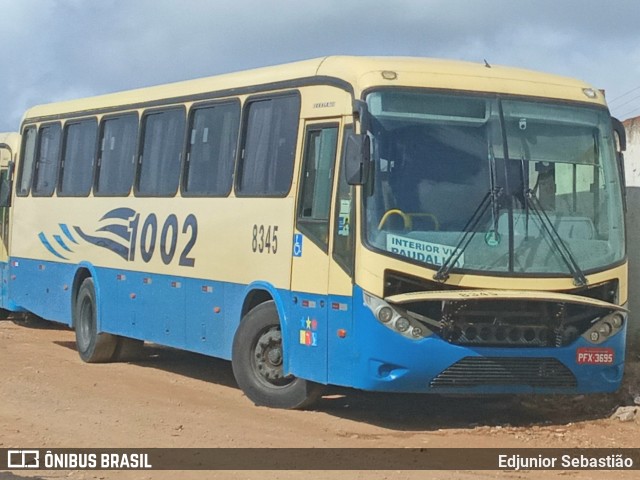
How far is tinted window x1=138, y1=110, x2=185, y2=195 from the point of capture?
594 inches

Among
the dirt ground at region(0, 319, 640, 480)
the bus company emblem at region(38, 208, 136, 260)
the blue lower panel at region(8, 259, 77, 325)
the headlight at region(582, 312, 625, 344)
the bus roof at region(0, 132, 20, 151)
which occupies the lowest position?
the dirt ground at region(0, 319, 640, 480)

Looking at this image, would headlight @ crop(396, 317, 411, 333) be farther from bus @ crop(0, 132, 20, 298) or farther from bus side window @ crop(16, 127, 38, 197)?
bus @ crop(0, 132, 20, 298)

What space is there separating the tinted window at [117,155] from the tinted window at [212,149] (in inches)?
66.9

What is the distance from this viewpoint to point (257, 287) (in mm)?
13016

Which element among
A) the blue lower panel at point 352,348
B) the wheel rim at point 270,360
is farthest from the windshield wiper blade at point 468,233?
the wheel rim at point 270,360

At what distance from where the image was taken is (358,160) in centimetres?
1104

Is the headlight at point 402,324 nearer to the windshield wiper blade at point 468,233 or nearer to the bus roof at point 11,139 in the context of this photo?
the windshield wiper blade at point 468,233

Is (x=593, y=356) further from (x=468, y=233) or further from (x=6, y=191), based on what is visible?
(x=6, y=191)

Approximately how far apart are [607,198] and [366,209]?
2.34 meters

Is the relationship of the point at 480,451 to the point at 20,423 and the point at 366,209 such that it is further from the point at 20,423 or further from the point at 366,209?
the point at 20,423

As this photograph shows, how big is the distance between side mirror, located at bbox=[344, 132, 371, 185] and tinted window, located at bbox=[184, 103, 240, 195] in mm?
2886

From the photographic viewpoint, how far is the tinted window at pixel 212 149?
13891 mm

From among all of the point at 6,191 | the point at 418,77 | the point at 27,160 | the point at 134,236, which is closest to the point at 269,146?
the point at 418,77

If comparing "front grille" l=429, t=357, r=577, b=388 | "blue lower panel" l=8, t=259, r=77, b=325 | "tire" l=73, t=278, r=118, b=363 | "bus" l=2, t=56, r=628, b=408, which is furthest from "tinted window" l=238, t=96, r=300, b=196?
"blue lower panel" l=8, t=259, r=77, b=325
